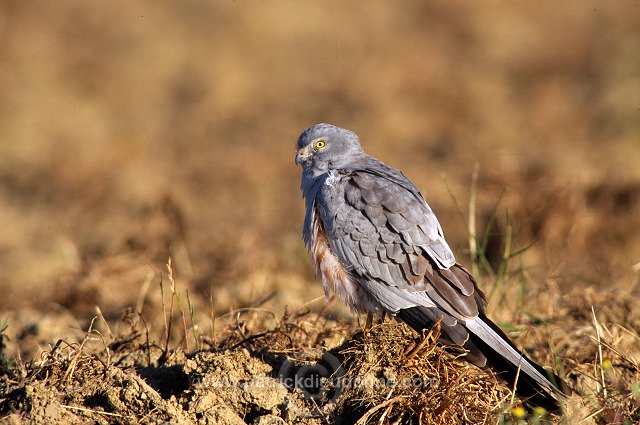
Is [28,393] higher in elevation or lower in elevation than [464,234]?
higher

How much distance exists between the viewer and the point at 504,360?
148 inches

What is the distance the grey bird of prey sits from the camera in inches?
148

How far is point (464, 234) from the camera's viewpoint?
25.1 feet

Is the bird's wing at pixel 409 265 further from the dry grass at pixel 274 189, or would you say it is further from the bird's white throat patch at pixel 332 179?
the dry grass at pixel 274 189

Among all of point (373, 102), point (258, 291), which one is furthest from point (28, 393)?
point (373, 102)

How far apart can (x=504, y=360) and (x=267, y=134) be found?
7764 mm

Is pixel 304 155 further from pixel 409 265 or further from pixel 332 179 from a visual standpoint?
pixel 409 265

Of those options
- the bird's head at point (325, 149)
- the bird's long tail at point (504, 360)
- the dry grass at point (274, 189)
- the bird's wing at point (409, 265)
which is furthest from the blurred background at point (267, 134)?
the bird's long tail at point (504, 360)

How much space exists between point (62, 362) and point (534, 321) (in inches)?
111

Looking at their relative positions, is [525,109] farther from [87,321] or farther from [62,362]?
[62,362]

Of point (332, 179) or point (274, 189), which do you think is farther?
point (274, 189)

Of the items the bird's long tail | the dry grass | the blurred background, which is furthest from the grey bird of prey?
the blurred background

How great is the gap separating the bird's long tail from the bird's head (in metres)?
1.36

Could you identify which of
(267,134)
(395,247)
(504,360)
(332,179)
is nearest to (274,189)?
(267,134)
